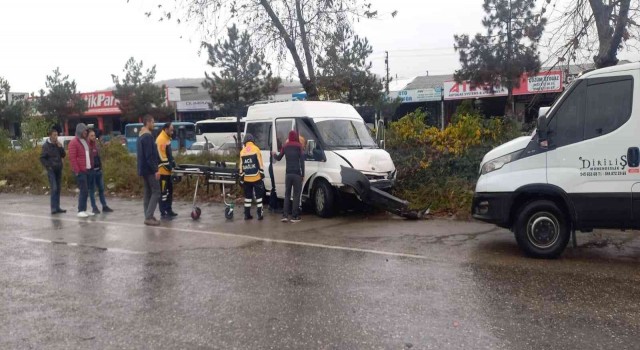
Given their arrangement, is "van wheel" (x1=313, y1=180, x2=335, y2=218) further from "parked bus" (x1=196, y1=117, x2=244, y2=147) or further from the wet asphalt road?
"parked bus" (x1=196, y1=117, x2=244, y2=147)

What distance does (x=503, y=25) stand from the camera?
26.0 meters

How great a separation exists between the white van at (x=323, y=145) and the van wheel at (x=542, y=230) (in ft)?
13.5

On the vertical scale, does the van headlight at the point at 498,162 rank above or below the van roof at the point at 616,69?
below

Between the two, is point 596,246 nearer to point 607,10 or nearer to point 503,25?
point 607,10

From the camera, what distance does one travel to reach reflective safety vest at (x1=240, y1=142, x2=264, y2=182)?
11680mm

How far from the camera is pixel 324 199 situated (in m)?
12.1

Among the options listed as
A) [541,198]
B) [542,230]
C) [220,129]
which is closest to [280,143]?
[541,198]

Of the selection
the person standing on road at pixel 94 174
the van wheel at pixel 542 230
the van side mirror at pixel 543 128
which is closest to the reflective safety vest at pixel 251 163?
the person standing on road at pixel 94 174

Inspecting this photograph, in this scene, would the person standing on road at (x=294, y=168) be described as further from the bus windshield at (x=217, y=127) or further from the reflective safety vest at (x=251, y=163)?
the bus windshield at (x=217, y=127)

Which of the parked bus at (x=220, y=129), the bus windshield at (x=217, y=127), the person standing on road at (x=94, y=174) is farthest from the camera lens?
the bus windshield at (x=217, y=127)

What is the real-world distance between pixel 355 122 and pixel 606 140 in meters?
6.20

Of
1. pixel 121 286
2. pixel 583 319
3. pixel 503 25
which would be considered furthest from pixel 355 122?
pixel 503 25

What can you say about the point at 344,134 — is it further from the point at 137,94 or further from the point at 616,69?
the point at 137,94

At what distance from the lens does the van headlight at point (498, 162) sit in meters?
8.27
